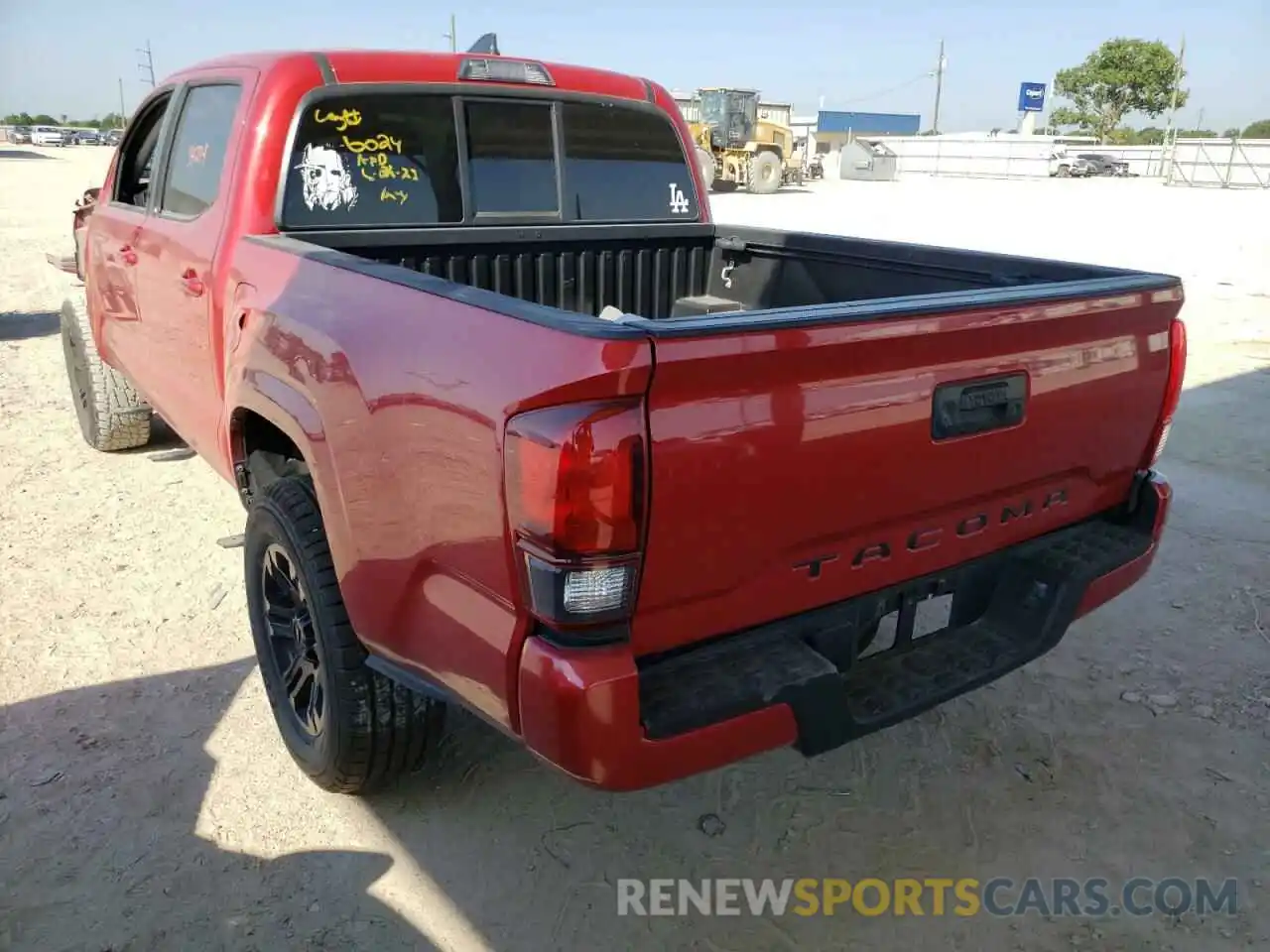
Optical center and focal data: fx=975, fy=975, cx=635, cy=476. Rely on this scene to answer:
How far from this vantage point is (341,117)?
3.29m

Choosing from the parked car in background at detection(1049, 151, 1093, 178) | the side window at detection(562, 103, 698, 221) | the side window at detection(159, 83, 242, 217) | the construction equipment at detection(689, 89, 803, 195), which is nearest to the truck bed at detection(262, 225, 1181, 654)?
the side window at detection(159, 83, 242, 217)

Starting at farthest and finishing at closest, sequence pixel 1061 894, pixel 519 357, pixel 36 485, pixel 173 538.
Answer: pixel 36 485 → pixel 173 538 → pixel 1061 894 → pixel 519 357

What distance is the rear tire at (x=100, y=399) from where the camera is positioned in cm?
532

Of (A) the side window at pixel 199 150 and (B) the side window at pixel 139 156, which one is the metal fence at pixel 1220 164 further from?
(A) the side window at pixel 199 150

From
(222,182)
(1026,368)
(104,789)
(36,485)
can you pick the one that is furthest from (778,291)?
(36,485)

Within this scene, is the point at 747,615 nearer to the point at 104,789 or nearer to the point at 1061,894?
the point at 1061,894

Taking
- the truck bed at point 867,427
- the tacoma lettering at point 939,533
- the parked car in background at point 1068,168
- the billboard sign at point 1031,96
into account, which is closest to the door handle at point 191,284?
the truck bed at point 867,427

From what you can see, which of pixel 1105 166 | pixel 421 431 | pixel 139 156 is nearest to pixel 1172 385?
pixel 421 431

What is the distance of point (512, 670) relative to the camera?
186 centimetres

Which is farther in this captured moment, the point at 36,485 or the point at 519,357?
the point at 36,485

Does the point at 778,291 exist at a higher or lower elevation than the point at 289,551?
higher

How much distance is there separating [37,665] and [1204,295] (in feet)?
38.7

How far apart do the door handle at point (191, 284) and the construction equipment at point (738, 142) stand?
84.7ft

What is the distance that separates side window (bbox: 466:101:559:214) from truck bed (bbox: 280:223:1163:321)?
0.12m
